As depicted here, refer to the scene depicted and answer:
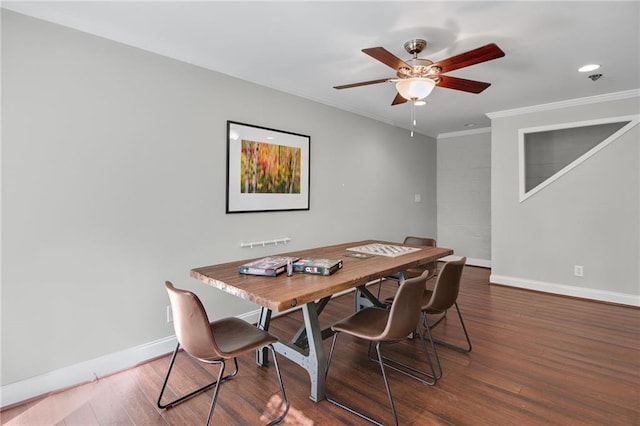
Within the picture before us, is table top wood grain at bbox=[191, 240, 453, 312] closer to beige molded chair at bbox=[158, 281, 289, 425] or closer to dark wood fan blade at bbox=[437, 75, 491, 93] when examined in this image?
beige molded chair at bbox=[158, 281, 289, 425]

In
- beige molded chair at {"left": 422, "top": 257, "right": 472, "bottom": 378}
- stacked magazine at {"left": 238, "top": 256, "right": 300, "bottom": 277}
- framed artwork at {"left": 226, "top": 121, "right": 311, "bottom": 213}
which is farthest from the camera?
framed artwork at {"left": 226, "top": 121, "right": 311, "bottom": 213}

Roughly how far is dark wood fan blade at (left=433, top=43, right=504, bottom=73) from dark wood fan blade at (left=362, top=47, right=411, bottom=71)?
266 millimetres

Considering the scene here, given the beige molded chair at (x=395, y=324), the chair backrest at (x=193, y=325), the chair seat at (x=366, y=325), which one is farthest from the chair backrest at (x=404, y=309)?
the chair backrest at (x=193, y=325)

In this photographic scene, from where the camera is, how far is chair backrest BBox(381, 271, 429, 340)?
5.78 ft

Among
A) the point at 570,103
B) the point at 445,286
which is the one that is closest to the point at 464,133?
the point at 570,103

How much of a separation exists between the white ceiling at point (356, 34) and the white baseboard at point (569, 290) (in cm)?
233

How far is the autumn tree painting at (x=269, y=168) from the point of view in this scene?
3104 mm

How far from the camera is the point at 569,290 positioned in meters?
4.05

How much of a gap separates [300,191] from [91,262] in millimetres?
2010

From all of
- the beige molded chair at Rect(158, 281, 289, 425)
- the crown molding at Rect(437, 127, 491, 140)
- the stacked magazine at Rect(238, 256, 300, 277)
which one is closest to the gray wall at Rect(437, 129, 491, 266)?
the crown molding at Rect(437, 127, 491, 140)

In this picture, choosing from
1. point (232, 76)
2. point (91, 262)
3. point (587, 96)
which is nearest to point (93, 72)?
point (232, 76)

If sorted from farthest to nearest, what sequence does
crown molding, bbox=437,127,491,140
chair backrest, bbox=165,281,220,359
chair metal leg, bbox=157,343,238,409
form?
crown molding, bbox=437,127,491,140, chair metal leg, bbox=157,343,238,409, chair backrest, bbox=165,281,220,359

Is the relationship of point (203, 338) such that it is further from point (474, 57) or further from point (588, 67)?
point (588, 67)

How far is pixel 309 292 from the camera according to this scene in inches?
63.8
